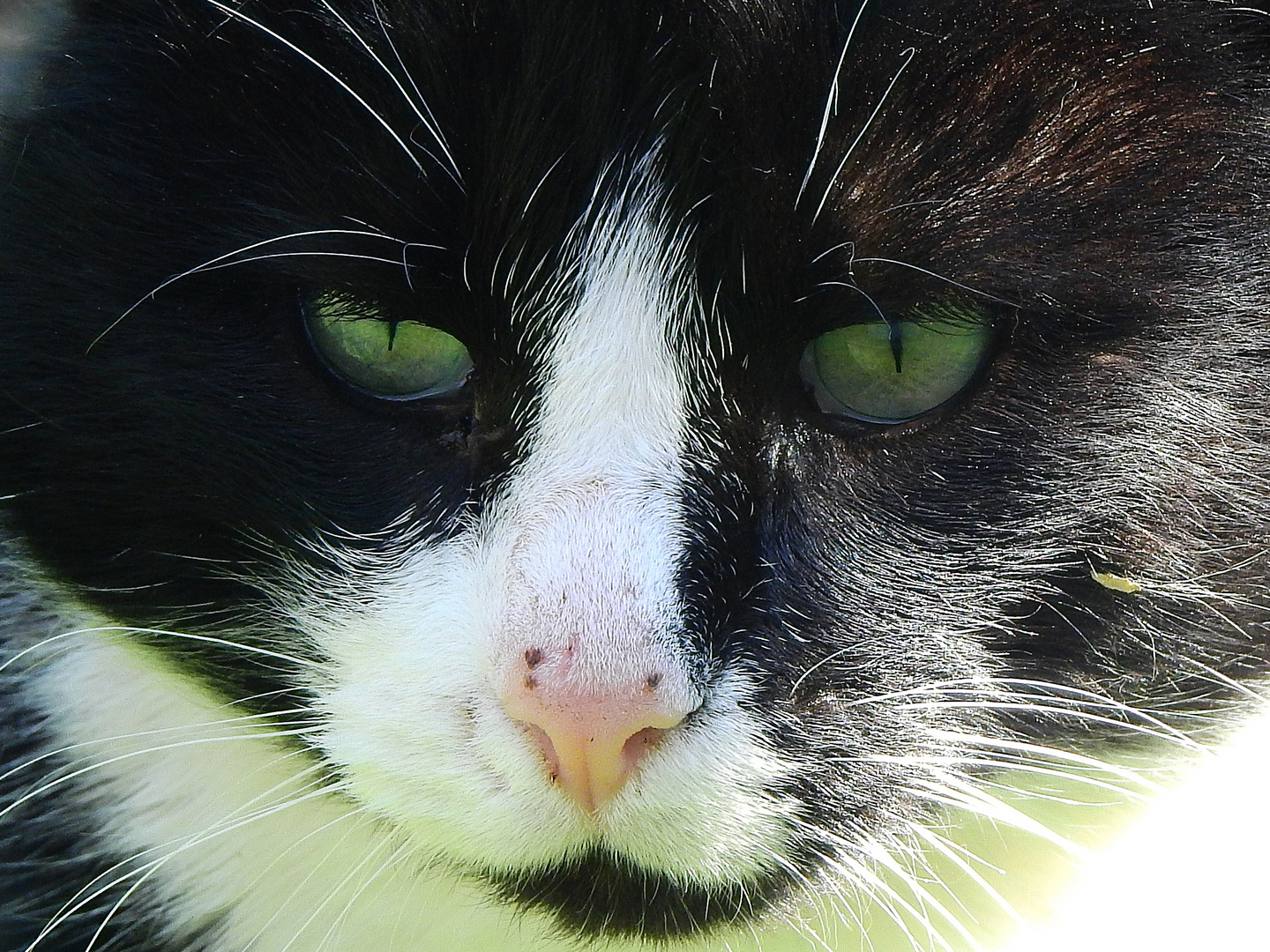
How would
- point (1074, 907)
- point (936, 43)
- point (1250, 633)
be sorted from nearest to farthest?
point (936, 43), point (1250, 633), point (1074, 907)

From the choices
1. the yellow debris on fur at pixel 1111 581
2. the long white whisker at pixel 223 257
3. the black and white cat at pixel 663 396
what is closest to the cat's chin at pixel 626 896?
the black and white cat at pixel 663 396

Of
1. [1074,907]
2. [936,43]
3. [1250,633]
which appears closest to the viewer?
[936,43]

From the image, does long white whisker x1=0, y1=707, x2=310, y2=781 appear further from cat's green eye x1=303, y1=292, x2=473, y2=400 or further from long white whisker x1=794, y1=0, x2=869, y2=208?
long white whisker x1=794, y1=0, x2=869, y2=208

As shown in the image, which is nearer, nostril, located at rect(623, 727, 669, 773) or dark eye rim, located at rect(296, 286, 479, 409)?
nostril, located at rect(623, 727, 669, 773)

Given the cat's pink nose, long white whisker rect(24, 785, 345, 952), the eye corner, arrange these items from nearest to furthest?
1. the cat's pink nose
2. the eye corner
3. long white whisker rect(24, 785, 345, 952)

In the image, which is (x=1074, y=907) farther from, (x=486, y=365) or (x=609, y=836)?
(x=486, y=365)

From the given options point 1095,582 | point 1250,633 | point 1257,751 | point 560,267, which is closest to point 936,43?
point 560,267

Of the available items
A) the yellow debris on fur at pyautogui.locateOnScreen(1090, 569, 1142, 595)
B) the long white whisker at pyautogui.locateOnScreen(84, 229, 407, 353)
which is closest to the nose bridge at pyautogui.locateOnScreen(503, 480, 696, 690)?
the long white whisker at pyautogui.locateOnScreen(84, 229, 407, 353)
